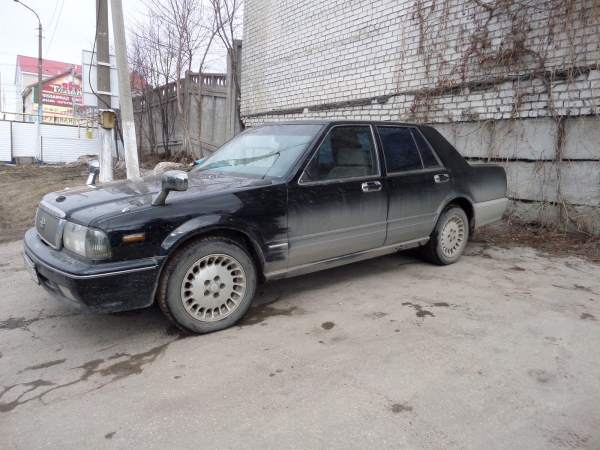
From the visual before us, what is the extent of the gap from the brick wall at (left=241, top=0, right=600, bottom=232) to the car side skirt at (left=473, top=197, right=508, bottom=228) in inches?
49.6

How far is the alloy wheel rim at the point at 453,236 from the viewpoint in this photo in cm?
494

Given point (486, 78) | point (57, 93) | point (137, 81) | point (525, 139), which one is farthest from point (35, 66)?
point (525, 139)

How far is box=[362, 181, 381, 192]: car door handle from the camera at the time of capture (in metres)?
4.06

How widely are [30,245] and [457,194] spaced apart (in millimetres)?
4040

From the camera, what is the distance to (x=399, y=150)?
14.7 feet

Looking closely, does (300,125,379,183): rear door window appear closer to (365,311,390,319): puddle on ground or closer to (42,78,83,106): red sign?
(365,311,390,319): puddle on ground

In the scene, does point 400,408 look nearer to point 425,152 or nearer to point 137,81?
point 425,152

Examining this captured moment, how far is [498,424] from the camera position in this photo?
2.27m

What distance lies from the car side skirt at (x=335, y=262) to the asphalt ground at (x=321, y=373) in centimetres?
31

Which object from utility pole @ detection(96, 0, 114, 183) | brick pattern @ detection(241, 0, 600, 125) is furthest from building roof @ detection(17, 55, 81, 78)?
utility pole @ detection(96, 0, 114, 183)

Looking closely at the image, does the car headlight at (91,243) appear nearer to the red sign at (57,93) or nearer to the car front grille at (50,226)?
the car front grille at (50,226)

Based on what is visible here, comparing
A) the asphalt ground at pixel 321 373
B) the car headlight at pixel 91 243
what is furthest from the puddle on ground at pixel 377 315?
the car headlight at pixel 91 243

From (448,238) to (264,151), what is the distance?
90.1 inches

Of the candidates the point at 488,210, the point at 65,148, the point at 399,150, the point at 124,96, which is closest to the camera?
the point at 399,150
